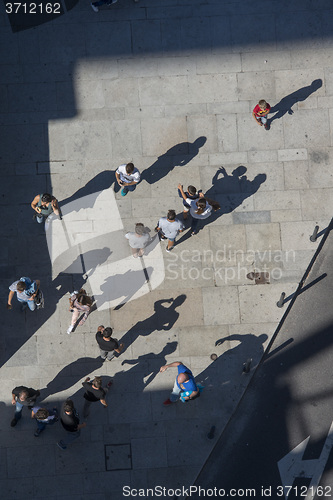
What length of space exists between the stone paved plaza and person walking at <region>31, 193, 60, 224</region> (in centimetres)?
69

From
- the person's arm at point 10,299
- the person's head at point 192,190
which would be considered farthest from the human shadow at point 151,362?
the person's head at point 192,190

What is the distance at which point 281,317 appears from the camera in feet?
46.2

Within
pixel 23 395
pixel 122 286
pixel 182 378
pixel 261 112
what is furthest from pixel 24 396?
pixel 261 112

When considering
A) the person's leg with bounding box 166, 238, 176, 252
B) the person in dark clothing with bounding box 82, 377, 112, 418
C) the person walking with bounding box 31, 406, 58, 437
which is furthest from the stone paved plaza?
the person in dark clothing with bounding box 82, 377, 112, 418

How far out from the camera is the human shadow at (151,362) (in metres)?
13.6

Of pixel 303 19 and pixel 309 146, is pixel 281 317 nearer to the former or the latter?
pixel 309 146

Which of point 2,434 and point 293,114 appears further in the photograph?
point 293,114

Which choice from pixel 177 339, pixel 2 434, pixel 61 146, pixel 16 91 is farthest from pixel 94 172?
pixel 2 434

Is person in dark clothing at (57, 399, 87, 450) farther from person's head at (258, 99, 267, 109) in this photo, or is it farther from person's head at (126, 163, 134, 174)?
person's head at (258, 99, 267, 109)

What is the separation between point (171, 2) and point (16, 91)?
528 centimetres

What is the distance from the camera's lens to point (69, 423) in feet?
39.0

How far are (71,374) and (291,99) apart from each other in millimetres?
10077

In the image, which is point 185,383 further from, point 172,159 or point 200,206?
point 172,159

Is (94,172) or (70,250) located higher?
(94,172)
